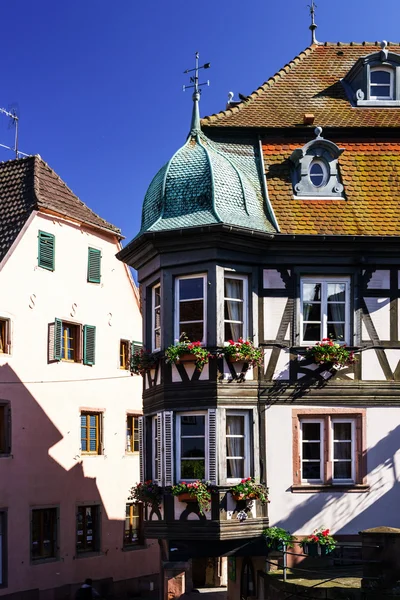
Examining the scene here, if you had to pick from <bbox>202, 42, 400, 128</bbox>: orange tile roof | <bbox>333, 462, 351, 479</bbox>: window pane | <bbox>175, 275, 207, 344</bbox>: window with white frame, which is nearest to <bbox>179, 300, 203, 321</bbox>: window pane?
<bbox>175, 275, 207, 344</bbox>: window with white frame

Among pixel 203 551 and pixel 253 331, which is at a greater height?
pixel 253 331

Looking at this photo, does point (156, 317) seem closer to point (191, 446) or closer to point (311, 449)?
point (191, 446)

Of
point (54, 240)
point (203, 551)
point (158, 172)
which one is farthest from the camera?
point (54, 240)

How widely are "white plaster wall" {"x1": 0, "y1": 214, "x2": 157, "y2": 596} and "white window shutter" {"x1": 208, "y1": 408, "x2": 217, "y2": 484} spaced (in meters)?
9.13

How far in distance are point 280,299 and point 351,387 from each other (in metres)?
2.38

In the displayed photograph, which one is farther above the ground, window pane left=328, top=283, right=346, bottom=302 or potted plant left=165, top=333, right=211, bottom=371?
window pane left=328, top=283, right=346, bottom=302

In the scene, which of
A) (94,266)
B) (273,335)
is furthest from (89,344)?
(273,335)

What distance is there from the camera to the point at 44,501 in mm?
32062

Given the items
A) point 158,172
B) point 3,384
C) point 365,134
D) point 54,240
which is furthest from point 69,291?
point 365,134

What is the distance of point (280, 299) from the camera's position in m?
24.6

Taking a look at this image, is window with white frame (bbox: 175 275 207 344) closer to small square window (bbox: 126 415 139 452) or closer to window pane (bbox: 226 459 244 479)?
window pane (bbox: 226 459 244 479)

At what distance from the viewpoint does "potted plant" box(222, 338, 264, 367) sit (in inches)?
922

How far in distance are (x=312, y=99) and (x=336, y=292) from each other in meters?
5.74

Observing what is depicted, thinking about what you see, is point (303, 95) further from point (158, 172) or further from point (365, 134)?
point (158, 172)
